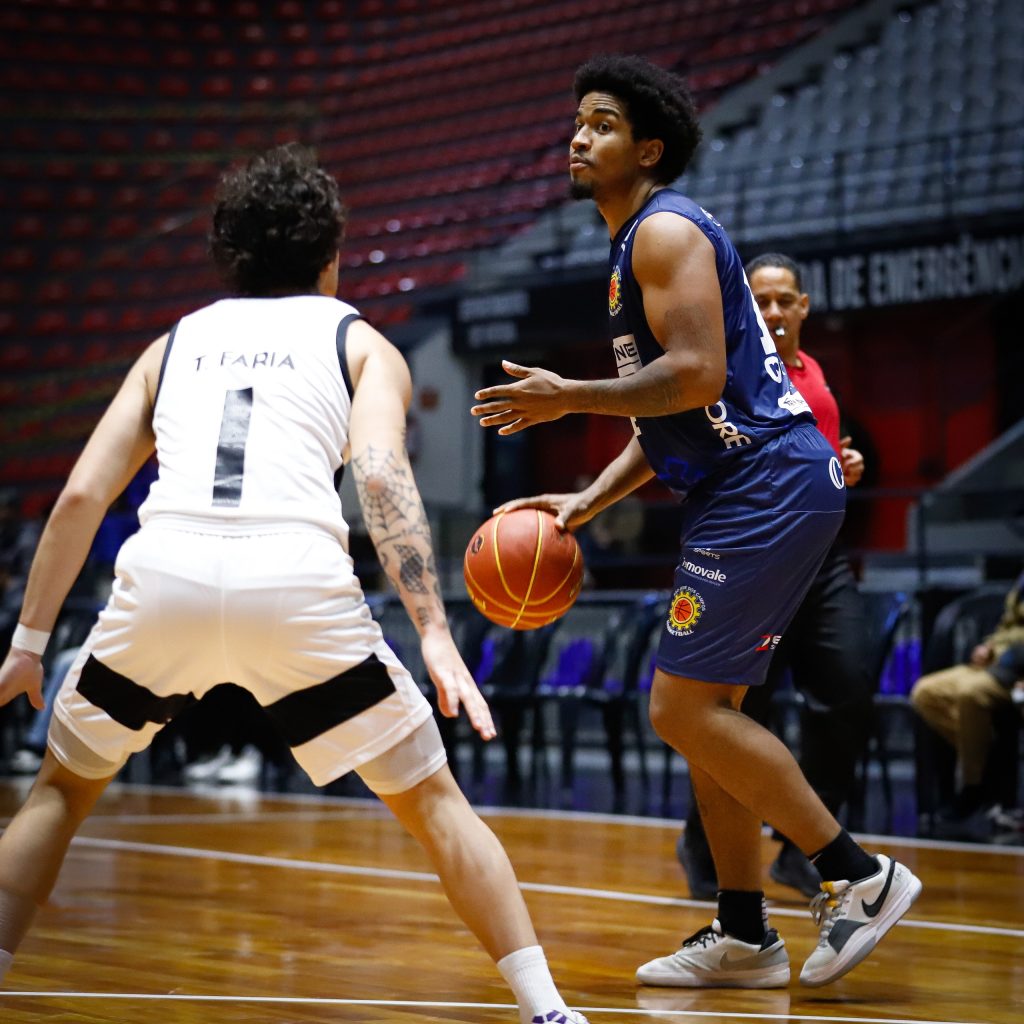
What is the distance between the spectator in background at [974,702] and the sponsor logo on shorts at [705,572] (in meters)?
3.37

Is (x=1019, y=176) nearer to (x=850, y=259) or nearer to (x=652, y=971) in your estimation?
(x=850, y=259)

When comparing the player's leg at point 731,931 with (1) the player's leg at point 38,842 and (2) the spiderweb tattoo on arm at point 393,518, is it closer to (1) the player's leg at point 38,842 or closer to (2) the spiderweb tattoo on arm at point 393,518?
(2) the spiderweb tattoo on arm at point 393,518

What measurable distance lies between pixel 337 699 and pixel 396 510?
31cm

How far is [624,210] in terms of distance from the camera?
3.37m

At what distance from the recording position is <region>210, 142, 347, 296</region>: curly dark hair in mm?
2699

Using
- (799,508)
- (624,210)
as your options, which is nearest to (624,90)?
(624,210)

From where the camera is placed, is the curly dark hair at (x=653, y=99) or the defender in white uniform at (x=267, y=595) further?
the curly dark hair at (x=653, y=99)

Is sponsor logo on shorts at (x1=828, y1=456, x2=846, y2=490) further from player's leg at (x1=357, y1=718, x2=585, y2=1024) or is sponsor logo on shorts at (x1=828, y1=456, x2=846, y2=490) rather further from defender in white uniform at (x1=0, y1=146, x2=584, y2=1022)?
player's leg at (x1=357, y1=718, x2=585, y2=1024)

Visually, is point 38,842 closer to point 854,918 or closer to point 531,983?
point 531,983

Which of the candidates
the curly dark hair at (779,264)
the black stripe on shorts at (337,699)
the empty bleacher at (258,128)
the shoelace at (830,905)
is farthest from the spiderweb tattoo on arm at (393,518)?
the empty bleacher at (258,128)

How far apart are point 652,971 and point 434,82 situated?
16.4 meters

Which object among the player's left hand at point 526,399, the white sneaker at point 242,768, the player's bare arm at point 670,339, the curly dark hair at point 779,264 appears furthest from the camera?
the white sneaker at point 242,768

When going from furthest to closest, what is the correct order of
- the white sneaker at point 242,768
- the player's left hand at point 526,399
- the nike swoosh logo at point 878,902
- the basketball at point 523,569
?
1. the white sneaker at point 242,768
2. the basketball at point 523,569
3. the nike swoosh logo at point 878,902
4. the player's left hand at point 526,399

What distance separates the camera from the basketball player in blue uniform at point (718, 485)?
124 inches
